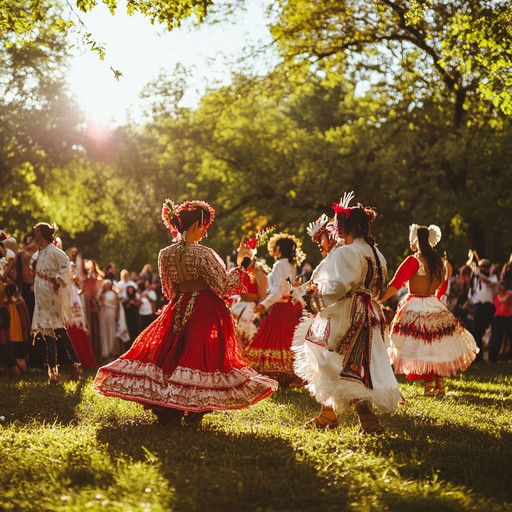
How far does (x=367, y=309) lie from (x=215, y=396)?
145 centimetres

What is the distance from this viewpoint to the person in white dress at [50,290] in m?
11.4

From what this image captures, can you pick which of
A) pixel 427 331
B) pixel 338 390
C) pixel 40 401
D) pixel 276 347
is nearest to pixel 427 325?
pixel 427 331

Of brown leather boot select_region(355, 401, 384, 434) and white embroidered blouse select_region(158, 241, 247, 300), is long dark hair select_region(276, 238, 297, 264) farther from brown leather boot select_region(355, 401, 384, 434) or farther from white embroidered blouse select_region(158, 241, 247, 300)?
brown leather boot select_region(355, 401, 384, 434)

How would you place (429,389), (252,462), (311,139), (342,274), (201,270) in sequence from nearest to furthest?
(252,462) → (342,274) → (201,270) → (429,389) → (311,139)

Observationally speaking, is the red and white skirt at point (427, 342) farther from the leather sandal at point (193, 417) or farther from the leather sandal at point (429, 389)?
the leather sandal at point (193, 417)

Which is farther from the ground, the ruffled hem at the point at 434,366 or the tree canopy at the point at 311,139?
the tree canopy at the point at 311,139

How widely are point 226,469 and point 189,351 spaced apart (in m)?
1.86

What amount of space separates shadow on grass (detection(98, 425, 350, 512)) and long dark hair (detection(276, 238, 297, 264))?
402 centimetres

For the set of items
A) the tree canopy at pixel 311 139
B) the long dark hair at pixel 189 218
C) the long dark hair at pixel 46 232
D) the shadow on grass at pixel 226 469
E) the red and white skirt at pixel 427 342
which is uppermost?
the tree canopy at pixel 311 139

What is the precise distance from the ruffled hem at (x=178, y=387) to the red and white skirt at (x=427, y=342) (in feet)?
11.4

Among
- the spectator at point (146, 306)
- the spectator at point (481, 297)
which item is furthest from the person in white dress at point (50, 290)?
the spectator at point (481, 297)

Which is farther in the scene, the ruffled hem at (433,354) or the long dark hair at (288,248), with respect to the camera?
the long dark hair at (288,248)

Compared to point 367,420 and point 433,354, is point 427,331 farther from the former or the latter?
point 367,420

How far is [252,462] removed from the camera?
5.94 meters
